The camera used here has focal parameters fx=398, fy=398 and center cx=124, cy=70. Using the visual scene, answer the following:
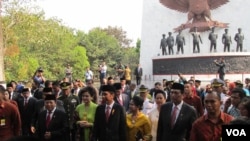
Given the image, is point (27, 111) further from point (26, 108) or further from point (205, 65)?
point (205, 65)

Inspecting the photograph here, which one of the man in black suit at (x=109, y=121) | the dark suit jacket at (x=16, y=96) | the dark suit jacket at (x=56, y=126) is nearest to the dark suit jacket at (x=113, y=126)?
the man in black suit at (x=109, y=121)

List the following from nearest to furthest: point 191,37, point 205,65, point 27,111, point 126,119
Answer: point 126,119 < point 27,111 < point 205,65 < point 191,37

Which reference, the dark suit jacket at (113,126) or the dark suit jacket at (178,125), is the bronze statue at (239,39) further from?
the dark suit jacket at (178,125)

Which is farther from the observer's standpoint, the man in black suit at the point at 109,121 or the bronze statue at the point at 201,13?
the bronze statue at the point at 201,13

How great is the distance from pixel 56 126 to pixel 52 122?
3.2 inches

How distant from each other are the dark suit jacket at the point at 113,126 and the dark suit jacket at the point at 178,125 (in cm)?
60

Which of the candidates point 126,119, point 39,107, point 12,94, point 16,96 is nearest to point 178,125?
point 126,119

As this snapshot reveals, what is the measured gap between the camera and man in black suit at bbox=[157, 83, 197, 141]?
4793 millimetres

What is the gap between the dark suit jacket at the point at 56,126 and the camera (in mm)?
5504

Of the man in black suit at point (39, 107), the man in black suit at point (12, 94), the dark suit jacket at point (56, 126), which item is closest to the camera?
the dark suit jacket at point (56, 126)

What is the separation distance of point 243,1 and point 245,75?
21.6 feet

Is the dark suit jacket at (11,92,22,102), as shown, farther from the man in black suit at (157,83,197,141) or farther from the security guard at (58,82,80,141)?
the man in black suit at (157,83,197,141)

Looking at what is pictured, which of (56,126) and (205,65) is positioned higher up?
(205,65)

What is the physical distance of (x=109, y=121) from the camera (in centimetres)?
528
